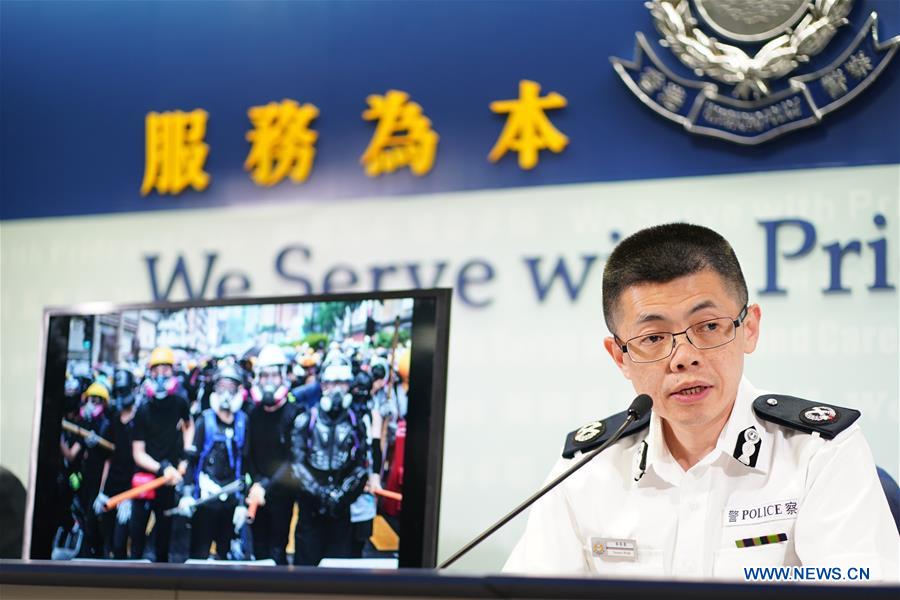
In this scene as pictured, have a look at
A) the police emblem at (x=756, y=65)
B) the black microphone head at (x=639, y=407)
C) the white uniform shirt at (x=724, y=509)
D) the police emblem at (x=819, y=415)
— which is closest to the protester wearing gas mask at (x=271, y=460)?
the white uniform shirt at (x=724, y=509)

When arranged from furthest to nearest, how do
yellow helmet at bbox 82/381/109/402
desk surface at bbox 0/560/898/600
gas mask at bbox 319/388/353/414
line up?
yellow helmet at bbox 82/381/109/402
gas mask at bbox 319/388/353/414
desk surface at bbox 0/560/898/600

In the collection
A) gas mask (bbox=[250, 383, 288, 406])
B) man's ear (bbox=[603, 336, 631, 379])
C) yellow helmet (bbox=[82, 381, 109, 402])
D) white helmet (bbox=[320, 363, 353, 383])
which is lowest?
yellow helmet (bbox=[82, 381, 109, 402])

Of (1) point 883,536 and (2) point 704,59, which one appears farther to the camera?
(2) point 704,59

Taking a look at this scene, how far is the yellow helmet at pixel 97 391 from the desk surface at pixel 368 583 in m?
1.08

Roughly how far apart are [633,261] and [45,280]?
2695 millimetres

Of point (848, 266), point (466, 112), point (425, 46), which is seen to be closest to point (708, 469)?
point (848, 266)

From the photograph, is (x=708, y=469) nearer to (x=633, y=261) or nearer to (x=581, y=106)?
(x=633, y=261)

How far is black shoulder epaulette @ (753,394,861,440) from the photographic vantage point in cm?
167

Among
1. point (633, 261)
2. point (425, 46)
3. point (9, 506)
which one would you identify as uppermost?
point (425, 46)

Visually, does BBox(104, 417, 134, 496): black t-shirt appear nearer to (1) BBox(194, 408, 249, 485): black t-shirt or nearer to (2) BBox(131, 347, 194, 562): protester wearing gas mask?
(2) BBox(131, 347, 194, 562): protester wearing gas mask

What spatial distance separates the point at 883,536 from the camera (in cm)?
154

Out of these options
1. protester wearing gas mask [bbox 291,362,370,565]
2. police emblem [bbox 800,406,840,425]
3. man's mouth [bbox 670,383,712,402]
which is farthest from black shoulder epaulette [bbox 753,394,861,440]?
protester wearing gas mask [bbox 291,362,370,565]

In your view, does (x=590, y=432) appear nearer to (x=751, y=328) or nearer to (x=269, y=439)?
(x=751, y=328)

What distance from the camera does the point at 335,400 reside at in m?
1.91
